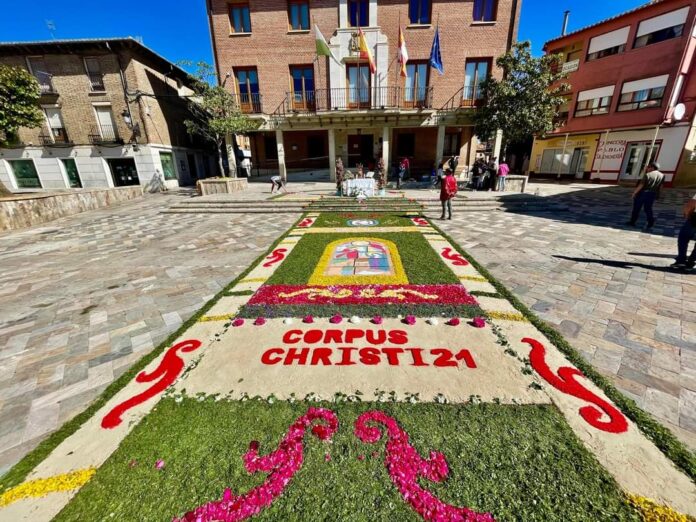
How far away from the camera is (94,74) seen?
18453 mm

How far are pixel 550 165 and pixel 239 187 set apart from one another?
24.2 meters

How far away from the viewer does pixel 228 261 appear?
6.29 m

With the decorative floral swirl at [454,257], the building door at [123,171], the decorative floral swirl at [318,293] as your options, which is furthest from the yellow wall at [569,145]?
the building door at [123,171]

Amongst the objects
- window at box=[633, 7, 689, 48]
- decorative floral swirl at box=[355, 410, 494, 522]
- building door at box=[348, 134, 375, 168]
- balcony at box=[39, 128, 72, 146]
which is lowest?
decorative floral swirl at box=[355, 410, 494, 522]

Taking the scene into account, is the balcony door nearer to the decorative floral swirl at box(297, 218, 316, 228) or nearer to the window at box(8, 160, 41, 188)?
the decorative floral swirl at box(297, 218, 316, 228)

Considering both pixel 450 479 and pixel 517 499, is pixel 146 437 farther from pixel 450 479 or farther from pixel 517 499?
pixel 517 499

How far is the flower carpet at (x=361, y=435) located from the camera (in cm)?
178

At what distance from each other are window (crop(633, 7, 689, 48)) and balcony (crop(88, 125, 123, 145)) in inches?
1320

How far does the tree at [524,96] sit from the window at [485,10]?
16.3 ft

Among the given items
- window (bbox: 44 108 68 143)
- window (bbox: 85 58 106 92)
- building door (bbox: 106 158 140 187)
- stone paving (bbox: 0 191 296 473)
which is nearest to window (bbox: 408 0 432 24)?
stone paving (bbox: 0 191 296 473)

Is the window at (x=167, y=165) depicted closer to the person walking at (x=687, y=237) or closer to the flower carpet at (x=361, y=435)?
the flower carpet at (x=361, y=435)

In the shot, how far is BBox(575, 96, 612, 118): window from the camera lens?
1959 centimetres

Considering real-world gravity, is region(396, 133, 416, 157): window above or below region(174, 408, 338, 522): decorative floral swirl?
above

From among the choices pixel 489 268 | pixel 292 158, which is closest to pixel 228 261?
pixel 489 268
